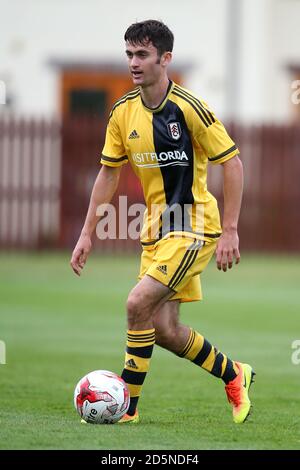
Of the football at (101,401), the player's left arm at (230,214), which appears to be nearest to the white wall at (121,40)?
the player's left arm at (230,214)

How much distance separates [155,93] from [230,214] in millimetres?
912

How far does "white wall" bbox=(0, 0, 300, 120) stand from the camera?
26.3 meters

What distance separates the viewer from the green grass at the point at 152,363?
7.16m

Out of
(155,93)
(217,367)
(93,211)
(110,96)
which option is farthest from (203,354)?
(110,96)

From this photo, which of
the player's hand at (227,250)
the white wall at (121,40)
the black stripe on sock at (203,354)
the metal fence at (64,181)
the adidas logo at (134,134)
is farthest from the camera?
the white wall at (121,40)

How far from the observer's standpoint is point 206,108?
7824 millimetres

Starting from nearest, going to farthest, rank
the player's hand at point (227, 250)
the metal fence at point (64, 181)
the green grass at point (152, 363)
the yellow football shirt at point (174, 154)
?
the green grass at point (152, 363)
the player's hand at point (227, 250)
the yellow football shirt at point (174, 154)
the metal fence at point (64, 181)

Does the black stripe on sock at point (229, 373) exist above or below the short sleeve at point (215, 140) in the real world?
A: below

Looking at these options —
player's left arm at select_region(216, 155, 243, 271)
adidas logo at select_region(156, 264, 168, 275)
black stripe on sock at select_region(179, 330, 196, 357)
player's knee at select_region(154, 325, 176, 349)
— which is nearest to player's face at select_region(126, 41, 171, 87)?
player's left arm at select_region(216, 155, 243, 271)

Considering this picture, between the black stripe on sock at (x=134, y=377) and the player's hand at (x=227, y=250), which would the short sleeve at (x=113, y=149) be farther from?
the black stripe on sock at (x=134, y=377)

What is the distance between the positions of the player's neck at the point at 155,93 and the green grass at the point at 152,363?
2.03 m

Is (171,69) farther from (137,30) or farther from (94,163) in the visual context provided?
(137,30)

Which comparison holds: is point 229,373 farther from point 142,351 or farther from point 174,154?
point 174,154
